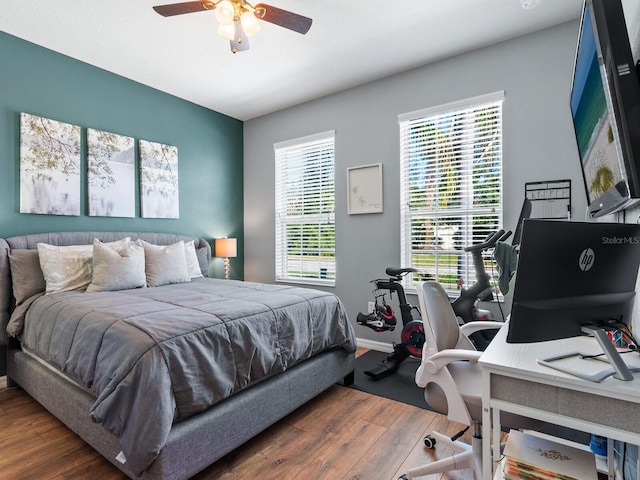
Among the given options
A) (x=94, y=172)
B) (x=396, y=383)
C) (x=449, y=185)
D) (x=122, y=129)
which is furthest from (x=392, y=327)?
(x=122, y=129)

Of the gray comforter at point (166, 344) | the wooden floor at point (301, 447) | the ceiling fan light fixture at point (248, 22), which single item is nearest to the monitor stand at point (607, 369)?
the wooden floor at point (301, 447)

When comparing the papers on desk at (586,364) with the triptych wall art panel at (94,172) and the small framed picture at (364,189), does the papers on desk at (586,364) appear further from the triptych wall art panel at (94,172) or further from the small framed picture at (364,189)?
the triptych wall art panel at (94,172)

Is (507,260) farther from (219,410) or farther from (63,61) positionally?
(63,61)

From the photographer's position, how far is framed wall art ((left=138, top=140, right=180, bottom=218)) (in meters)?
3.73

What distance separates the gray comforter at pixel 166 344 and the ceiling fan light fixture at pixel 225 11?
5.60 ft

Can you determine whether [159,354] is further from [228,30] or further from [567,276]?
[228,30]

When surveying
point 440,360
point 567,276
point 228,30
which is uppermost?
point 228,30

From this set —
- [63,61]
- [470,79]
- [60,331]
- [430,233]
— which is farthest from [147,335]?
[470,79]

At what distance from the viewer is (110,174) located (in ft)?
11.4

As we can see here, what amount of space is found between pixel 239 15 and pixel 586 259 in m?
2.16

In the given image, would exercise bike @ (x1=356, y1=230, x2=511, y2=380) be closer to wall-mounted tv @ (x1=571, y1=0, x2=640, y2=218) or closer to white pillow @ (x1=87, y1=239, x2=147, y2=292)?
wall-mounted tv @ (x1=571, y1=0, x2=640, y2=218)

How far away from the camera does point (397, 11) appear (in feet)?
8.44

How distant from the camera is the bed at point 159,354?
1.52 m

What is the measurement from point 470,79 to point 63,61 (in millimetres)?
3653
